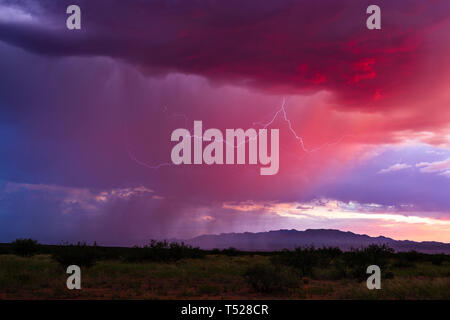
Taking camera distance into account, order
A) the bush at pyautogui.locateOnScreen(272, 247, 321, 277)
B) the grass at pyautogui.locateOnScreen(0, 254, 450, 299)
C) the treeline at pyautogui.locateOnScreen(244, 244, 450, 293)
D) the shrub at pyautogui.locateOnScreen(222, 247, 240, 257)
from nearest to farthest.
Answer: the grass at pyautogui.locateOnScreen(0, 254, 450, 299) < the treeline at pyautogui.locateOnScreen(244, 244, 450, 293) < the bush at pyautogui.locateOnScreen(272, 247, 321, 277) < the shrub at pyautogui.locateOnScreen(222, 247, 240, 257)

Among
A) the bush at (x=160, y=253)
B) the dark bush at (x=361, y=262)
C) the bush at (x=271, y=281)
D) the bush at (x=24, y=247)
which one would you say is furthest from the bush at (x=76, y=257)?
the dark bush at (x=361, y=262)

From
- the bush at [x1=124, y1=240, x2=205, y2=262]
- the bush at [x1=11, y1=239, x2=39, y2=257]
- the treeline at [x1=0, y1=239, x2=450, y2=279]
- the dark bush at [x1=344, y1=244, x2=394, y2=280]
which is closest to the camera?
the dark bush at [x1=344, y1=244, x2=394, y2=280]

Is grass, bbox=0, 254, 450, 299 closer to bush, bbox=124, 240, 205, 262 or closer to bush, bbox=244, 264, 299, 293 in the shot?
bush, bbox=244, 264, 299, 293

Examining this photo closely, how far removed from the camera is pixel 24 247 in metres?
43.6

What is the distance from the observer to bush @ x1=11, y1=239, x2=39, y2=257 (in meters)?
43.6

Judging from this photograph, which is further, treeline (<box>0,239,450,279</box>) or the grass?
treeline (<box>0,239,450,279</box>)

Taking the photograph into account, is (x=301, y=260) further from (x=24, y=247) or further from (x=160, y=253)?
(x=24, y=247)

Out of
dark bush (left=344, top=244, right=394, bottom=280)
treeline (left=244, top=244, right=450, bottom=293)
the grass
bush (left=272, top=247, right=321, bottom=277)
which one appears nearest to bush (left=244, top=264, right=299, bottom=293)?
treeline (left=244, top=244, right=450, bottom=293)
